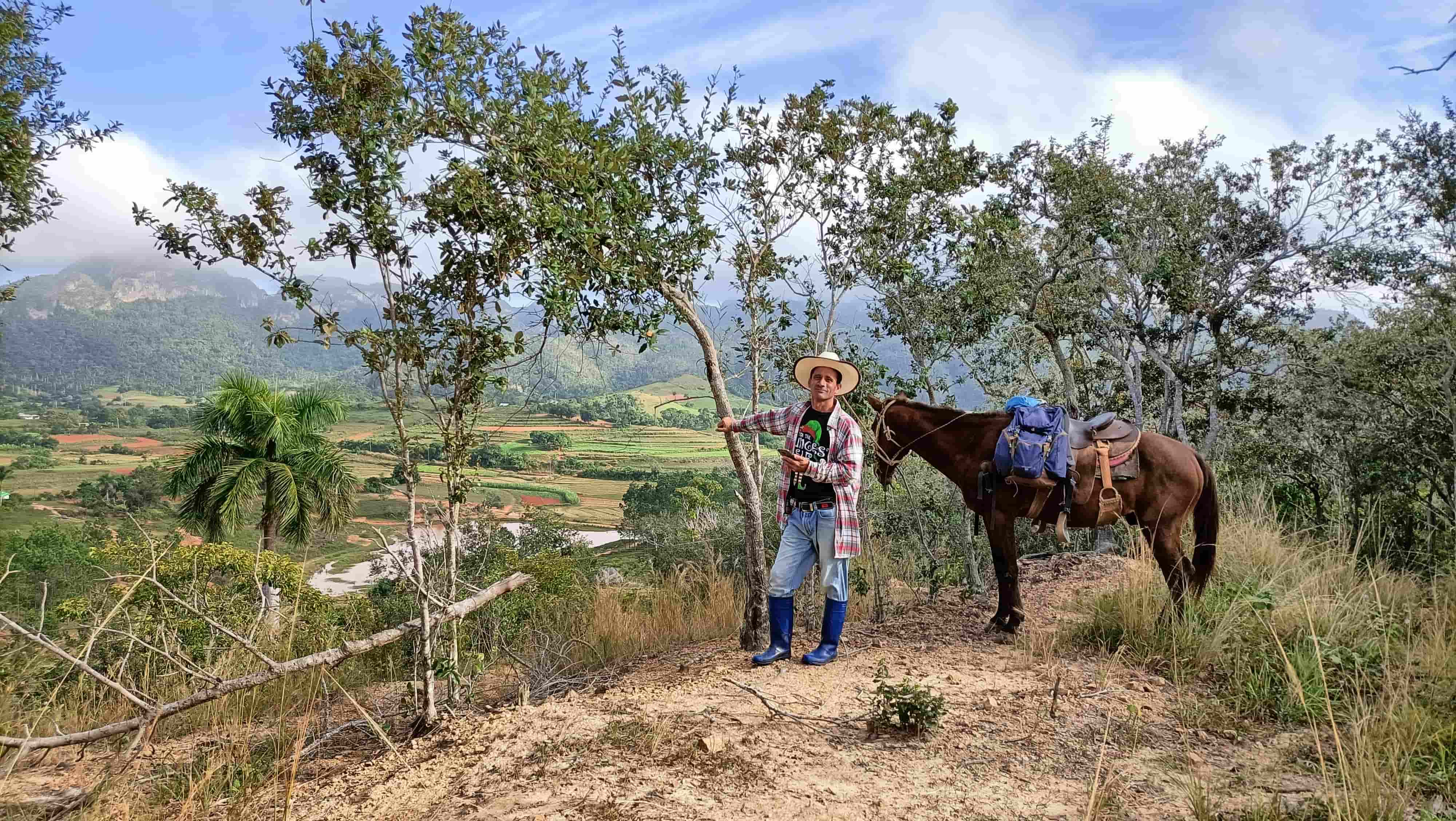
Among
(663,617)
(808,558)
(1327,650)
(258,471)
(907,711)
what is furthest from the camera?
(258,471)

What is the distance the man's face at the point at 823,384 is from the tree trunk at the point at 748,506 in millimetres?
803

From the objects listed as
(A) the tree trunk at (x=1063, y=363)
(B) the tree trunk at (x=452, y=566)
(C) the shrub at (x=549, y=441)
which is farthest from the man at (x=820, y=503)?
(C) the shrub at (x=549, y=441)

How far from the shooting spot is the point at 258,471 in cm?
2603

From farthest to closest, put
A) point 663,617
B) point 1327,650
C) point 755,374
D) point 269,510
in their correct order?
1. point 269,510
2. point 663,617
3. point 755,374
4. point 1327,650

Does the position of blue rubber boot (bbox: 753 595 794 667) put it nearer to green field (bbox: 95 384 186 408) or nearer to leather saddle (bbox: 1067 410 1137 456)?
leather saddle (bbox: 1067 410 1137 456)

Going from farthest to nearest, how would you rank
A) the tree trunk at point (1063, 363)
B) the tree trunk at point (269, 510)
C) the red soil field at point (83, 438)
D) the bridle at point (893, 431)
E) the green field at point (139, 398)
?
the green field at point (139, 398), the red soil field at point (83, 438), the tree trunk at point (269, 510), the tree trunk at point (1063, 363), the bridle at point (893, 431)

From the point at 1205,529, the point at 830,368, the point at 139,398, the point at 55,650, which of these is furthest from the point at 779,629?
the point at 139,398

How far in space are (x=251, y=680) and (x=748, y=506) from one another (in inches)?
130

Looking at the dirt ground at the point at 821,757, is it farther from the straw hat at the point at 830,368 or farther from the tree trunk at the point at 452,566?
the straw hat at the point at 830,368

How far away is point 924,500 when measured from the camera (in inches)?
336

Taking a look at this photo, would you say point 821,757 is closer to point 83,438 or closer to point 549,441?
point 549,441

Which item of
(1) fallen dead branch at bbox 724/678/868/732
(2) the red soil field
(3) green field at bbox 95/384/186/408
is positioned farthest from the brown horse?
(3) green field at bbox 95/384/186/408

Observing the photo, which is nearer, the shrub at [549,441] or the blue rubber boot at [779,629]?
the blue rubber boot at [779,629]

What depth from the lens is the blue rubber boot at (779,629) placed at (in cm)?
515
